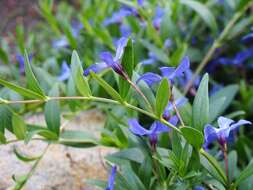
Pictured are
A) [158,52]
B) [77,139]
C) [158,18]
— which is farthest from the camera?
[158,18]

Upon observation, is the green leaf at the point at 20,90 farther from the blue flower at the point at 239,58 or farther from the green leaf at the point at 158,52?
the blue flower at the point at 239,58

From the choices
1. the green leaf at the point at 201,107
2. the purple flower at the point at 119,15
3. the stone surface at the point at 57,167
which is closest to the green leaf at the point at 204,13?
the purple flower at the point at 119,15

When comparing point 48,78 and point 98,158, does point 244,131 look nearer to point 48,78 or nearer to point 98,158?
point 98,158

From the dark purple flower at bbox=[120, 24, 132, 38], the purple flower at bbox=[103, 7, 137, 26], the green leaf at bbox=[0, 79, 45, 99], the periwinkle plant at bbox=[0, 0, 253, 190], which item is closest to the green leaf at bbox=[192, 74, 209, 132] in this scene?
the periwinkle plant at bbox=[0, 0, 253, 190]

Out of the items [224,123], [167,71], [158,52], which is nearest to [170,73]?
[167,71]

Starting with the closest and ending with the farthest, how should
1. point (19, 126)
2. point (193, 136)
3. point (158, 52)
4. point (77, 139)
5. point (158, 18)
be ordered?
point (193, 136), point (19, 126), point (77, 139), point (158, 52), point (158, 18)

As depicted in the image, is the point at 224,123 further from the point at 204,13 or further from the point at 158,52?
the point at 204,13

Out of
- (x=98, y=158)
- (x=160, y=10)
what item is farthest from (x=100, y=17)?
(x=98, y=158)
